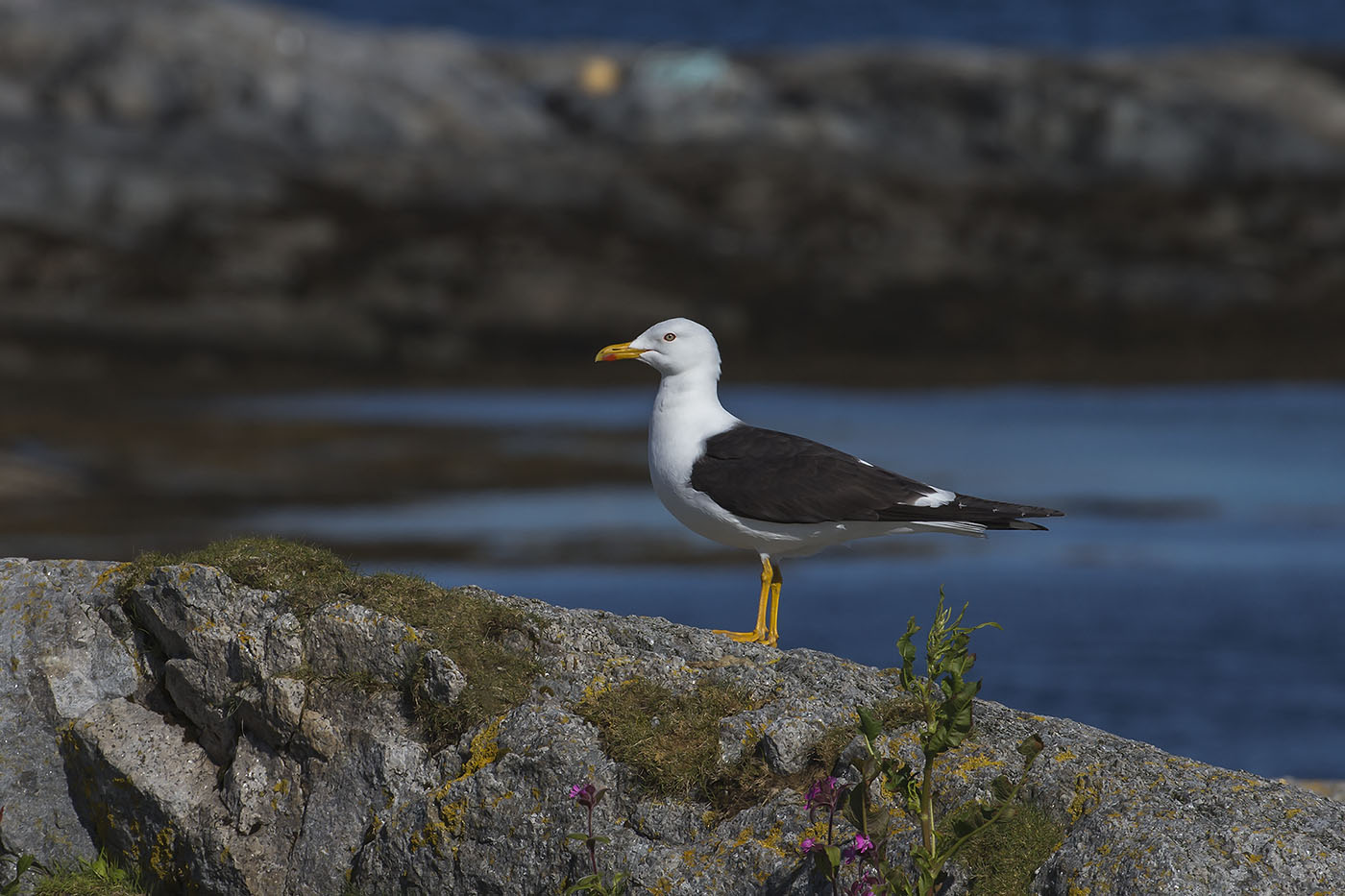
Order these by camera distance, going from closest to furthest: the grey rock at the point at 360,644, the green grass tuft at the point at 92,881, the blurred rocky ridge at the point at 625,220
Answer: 1. the green grass tuft at the point at 92,881
2. the grey rock at the point at 360,644
3. the blurred rocky ridge at the point at 625,220

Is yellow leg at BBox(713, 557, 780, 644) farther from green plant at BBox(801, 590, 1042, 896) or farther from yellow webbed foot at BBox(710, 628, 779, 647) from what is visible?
green plant at BBox(801, 590, 1042, 896)

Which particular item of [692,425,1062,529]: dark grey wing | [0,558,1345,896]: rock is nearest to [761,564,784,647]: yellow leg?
[692,425,1062,529]: dark grey wing

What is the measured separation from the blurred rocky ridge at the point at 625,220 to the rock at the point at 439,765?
56.2 m

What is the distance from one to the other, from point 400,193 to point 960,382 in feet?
85.0

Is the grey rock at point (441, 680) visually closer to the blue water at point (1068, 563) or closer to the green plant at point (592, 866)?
the green plant at point (592, 866)

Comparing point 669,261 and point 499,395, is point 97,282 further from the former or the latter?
point 669,261

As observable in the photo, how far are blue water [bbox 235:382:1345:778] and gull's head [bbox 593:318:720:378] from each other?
10.8m

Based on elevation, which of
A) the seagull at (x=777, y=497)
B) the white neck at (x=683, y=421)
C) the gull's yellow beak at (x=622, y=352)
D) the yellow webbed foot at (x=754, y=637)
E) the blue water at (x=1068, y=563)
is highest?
the gull's yellow beak at (x=622, y=352)

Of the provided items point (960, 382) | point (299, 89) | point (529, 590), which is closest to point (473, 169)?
point (299, 89)

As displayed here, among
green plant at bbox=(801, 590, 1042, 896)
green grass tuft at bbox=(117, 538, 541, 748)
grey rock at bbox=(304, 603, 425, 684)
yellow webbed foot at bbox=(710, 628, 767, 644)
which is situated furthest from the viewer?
yellow webbed foot at bbox=(710, 628, 767, 644)

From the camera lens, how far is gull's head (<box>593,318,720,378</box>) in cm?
985

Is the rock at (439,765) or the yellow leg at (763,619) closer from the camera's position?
the rock at (439,765)

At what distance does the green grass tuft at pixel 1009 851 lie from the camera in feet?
22.6

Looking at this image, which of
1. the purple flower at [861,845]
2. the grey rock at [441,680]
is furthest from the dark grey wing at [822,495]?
the purple flower at [861,845]
